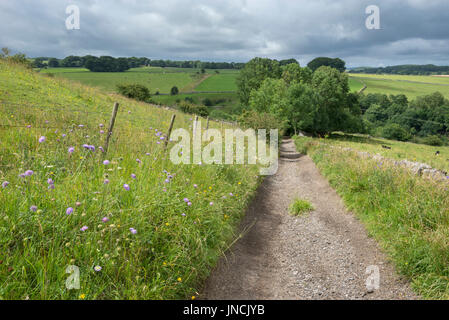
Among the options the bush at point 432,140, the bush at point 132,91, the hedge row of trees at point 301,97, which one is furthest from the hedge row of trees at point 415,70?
the bush at point 132,91

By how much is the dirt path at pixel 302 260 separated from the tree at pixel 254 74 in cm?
4851

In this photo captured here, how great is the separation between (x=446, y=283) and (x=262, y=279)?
2719 mm

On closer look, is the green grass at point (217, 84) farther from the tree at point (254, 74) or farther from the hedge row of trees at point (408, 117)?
the hedge row of trees at point (408, 117)

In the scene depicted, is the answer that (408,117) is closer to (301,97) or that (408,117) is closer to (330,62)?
(330,62)

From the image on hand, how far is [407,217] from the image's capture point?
5562mm

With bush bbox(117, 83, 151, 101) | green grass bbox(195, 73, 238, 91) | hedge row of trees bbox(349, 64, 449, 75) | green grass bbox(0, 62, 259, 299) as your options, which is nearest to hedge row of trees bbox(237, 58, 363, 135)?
bush bbox(117, 83, 151, 101)

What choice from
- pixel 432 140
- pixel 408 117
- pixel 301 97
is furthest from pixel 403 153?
pixel 408 117

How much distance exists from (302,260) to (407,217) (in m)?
2.33

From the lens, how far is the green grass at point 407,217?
14.0 ft

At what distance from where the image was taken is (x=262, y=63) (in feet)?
187

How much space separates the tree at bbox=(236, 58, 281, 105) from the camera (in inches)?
2147
